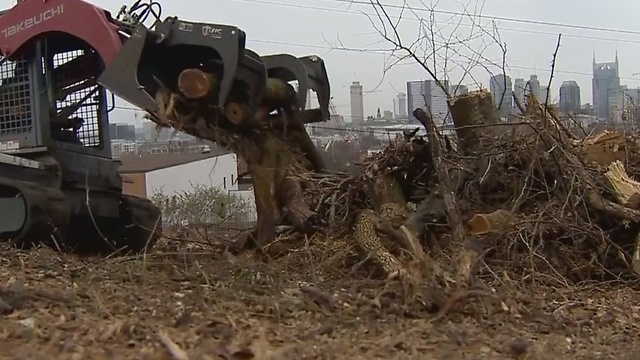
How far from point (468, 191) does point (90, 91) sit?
3525 mm

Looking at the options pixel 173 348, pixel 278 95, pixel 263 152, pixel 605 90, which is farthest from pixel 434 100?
pixel 605 90

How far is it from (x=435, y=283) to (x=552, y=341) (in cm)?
65

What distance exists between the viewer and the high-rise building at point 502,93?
707 centimetres

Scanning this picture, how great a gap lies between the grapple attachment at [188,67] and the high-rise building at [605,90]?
4.48 meters

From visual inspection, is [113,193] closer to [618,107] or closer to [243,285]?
[243,285]

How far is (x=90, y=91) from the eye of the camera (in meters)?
7.42

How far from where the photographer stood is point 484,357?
3.50 metres

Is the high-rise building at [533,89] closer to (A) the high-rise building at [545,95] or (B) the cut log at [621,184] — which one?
(A) the high-rise building at [545,95]

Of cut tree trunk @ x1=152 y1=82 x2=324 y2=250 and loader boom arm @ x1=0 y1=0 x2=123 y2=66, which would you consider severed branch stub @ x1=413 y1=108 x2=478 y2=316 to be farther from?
loader boom arm @ x1=0 y1=0 x2=123 y2=66

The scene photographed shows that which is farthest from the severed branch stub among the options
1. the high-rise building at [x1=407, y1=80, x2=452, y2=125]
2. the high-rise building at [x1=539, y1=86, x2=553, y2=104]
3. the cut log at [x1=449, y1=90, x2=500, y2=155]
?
the high-rise building at [x1=539, y1=86, x2=553, y2=104]

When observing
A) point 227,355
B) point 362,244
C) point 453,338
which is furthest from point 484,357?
point 362,244

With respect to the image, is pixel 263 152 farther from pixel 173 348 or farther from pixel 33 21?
pixel 173 348

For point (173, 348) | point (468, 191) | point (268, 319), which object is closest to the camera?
point (173, 348)

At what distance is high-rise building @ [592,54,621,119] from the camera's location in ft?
31.7
